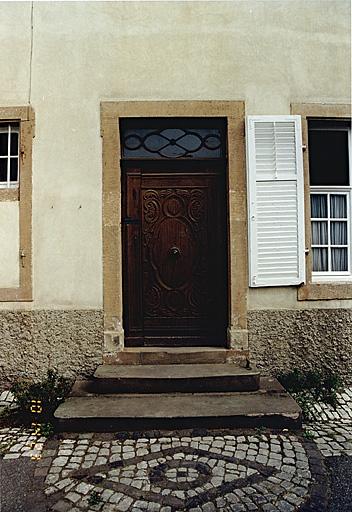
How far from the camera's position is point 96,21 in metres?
5.29

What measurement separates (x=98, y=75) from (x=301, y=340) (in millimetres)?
3907

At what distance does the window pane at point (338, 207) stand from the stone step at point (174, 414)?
239 centimetres

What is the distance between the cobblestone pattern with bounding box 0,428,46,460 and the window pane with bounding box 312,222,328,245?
12.2 feet

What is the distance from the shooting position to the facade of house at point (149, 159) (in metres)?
5.20

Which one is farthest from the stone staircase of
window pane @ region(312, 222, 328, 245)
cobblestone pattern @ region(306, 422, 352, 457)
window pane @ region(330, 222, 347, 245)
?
window pane @ region(330, 222, 347, 245)

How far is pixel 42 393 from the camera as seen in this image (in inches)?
184

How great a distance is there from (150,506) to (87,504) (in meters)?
0.42

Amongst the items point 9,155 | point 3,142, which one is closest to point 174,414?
point 9,155

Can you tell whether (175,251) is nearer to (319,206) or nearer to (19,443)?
(319,206)

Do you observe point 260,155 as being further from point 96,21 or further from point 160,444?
point 160,444

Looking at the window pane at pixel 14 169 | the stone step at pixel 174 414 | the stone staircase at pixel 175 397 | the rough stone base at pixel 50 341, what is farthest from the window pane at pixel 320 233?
the window pane at pixel 14 169

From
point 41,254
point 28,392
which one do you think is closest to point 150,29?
point 41,254

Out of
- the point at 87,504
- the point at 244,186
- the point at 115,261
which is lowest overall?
the point at 87,504

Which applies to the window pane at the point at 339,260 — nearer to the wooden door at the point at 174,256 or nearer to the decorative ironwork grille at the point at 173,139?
the wooden door at the point at 174,256
